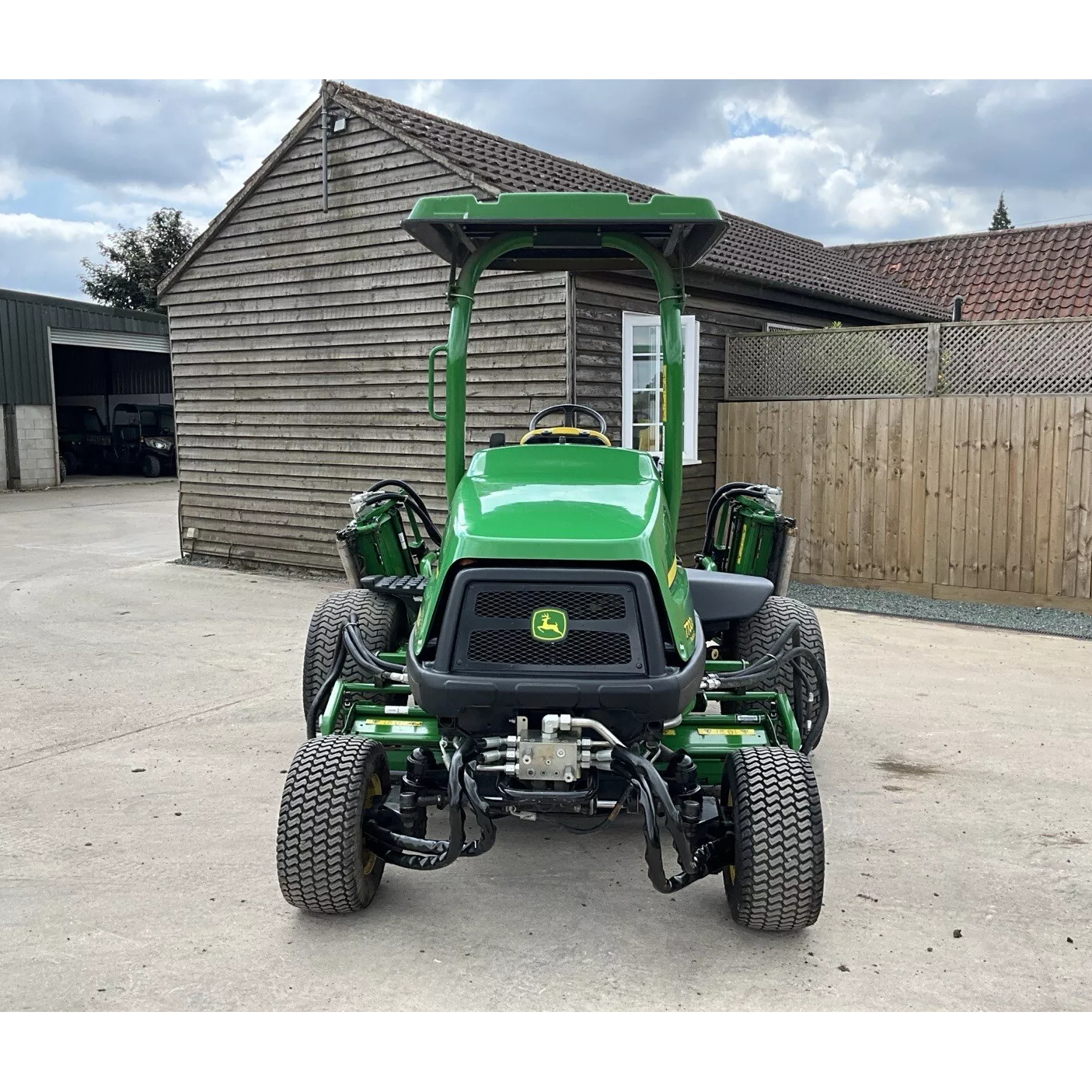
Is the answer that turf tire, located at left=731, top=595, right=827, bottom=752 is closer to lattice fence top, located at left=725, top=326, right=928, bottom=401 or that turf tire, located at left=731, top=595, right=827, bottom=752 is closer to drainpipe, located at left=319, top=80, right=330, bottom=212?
lattice fence top, located at left=725, top=326, right=928, bottom=401

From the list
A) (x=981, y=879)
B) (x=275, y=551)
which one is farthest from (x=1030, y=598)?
(x=275, y=551)

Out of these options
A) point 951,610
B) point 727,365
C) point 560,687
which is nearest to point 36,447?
point 727,365

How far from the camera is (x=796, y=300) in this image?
11.8 m

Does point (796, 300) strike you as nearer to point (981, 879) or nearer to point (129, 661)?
point (129, 661)

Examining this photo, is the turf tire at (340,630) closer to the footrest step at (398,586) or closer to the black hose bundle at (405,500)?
the footrest step at (398,586)

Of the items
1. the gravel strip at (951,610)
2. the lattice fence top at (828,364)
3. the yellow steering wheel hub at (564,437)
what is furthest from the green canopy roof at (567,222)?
the lattice fence top at (828,364)

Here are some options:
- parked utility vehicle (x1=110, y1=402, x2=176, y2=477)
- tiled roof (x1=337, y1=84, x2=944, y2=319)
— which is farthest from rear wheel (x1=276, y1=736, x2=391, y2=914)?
parked utility vehicle (x1=110, y1=402, x2=176, y2=477)

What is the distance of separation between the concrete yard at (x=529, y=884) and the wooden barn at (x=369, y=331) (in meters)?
3.66

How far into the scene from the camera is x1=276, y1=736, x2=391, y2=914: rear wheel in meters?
3.27

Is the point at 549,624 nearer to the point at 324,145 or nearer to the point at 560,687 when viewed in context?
the point at 560,687

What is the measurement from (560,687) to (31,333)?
22608mm

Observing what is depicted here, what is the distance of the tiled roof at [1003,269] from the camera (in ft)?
49.0

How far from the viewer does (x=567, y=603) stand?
3164mm

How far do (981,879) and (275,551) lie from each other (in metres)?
8.69
